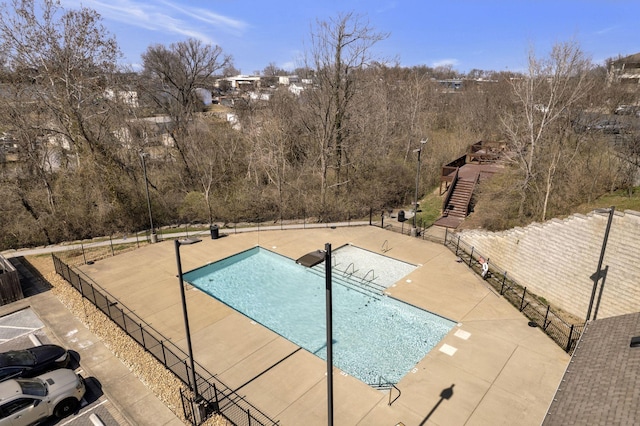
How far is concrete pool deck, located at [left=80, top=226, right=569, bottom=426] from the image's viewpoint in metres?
11.4

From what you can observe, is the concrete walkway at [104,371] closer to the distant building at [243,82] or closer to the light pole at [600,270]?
the light pole at [600,270]

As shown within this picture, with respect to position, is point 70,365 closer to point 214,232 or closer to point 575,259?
point 214,232

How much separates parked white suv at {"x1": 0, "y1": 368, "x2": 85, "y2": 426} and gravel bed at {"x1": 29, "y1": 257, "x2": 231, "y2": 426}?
1.98m

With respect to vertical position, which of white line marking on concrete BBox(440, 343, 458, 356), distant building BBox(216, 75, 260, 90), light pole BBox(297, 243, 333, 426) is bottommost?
white line marking on concrete BBox(440, 343, 458, 356)

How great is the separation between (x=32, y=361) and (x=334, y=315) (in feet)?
39.3

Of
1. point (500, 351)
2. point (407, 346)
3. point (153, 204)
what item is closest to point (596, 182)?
point (500, 351)

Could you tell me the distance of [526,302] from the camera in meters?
17.4

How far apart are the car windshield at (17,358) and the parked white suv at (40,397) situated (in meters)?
1.42

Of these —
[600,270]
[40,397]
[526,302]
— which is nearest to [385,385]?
[526,302]

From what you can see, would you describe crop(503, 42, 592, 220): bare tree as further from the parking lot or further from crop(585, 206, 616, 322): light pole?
the parking lot

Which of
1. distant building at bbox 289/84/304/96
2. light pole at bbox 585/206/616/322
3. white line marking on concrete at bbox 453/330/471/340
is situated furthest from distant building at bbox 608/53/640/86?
white line marking on concrete at bbox 453/330/471/340

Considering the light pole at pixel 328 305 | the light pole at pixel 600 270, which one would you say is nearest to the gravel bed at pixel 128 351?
the light pole at pixel 328 305

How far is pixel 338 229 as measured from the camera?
2820 centimetres

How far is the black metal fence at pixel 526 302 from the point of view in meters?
14.8
